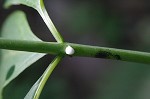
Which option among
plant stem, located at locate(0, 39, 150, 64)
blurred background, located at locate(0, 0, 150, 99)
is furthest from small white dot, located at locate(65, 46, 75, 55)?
blurred background, located at locate(0, 0, 150, 99)

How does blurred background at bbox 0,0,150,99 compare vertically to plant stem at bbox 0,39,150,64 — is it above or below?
above

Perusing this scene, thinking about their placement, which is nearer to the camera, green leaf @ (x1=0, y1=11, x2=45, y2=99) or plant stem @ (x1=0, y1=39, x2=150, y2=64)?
plant stem @ (x1=0, y1=39, x2=150, y2=64)

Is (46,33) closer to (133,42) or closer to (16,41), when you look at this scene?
(133,42)

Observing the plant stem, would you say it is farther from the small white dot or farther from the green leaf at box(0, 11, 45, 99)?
the green leaf at box(0, 11, 45, 99)

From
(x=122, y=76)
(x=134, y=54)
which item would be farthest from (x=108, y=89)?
(x=134, y=54)

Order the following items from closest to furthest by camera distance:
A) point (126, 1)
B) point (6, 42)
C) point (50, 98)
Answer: point (6, 42) → point (50, 98) → point (126, 1)

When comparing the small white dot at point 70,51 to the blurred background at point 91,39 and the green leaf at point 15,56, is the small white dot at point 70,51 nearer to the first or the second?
the green leaf at point 15,56

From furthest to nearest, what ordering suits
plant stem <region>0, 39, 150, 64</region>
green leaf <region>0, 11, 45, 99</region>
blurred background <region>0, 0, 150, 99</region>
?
blurred background <region>0, 0, 150, 99</region>
green leaf <region>0, 11, 45, 99</region>
plant stem <region>0, 39, 150, 64</region>
